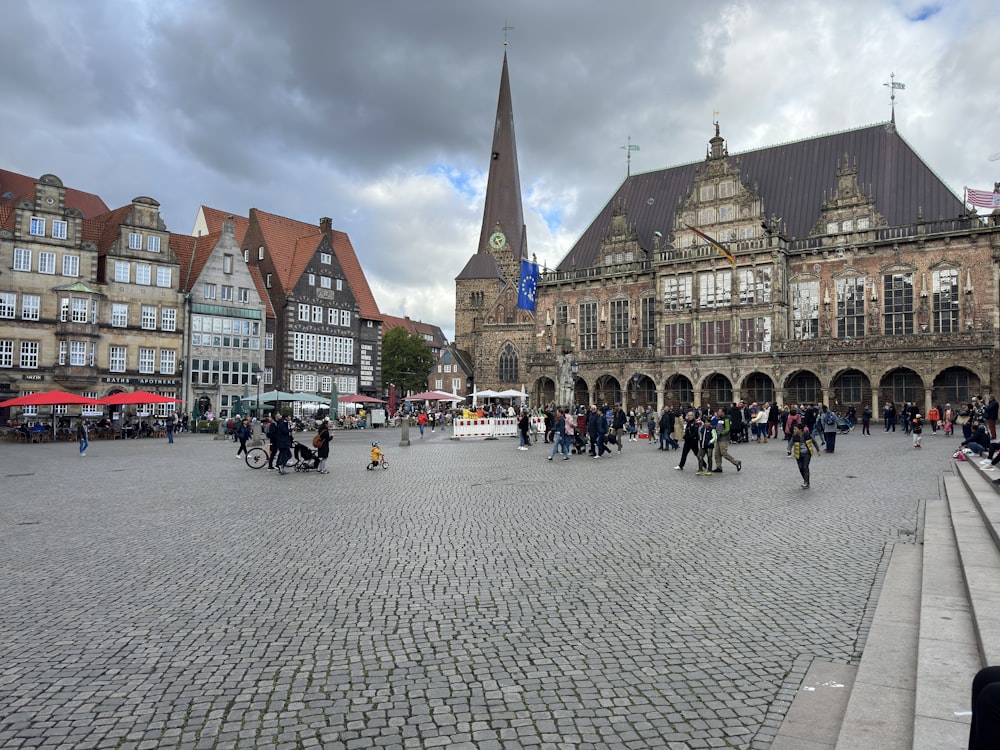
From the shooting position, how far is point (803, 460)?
42.2ft

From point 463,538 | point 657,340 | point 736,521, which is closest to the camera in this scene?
point 463,538

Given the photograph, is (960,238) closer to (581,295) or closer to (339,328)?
(581,295)

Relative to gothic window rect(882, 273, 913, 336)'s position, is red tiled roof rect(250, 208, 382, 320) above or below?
above

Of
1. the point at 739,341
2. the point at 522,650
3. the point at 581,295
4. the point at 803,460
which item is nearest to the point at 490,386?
the point at 581,295

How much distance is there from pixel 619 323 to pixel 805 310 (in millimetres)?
13797

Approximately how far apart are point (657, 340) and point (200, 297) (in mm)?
30878

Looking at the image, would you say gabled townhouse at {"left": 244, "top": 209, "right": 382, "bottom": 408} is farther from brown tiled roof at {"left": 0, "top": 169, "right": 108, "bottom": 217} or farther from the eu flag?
Answer: the eu flag

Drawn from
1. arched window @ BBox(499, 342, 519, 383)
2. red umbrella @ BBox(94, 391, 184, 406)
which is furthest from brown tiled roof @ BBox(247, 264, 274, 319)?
arched window @ BBox(499, 342, 519, 383)

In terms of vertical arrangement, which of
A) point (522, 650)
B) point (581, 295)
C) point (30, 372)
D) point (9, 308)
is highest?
point (581, 295)

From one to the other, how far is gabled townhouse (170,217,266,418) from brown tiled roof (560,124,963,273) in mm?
25699

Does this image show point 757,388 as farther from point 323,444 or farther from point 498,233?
point 498,233

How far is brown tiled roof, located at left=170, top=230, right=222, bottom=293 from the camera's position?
46.6 meters

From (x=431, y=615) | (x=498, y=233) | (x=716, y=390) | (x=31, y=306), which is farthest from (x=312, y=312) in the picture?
(x=431, y=615)

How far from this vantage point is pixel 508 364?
68.4 metres
